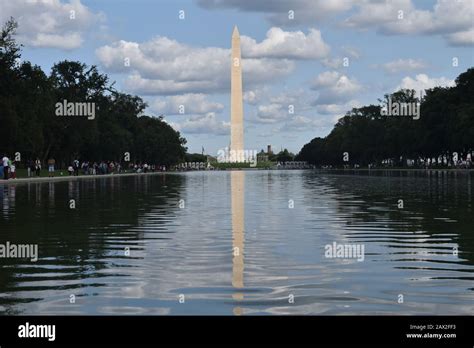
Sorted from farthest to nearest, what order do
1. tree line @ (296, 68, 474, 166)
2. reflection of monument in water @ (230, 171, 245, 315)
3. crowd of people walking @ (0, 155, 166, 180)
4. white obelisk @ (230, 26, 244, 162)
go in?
white obelisk @ (230, 26, 244, 162) < tree line @ (296, 68, 474, 166) < crowd of people walking @ (0, 155, 166, 180) < reflection of monument in water @ (230, 171, 245, 315)

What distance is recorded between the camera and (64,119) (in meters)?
95.8

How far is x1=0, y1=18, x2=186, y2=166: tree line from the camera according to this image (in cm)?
7181

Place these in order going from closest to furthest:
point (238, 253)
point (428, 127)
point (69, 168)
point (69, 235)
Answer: point (238, 253), point (69, 235), point (69, 168), point (428, 127)

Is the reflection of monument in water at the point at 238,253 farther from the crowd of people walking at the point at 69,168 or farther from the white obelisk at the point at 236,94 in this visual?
the white obelisk at the point at 236,94

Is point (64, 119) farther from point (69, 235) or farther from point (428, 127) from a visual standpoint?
point (69, 235)

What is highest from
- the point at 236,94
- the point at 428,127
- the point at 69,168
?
the point at 236,94

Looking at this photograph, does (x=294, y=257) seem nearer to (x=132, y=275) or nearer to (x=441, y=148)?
(x=132, y=275)

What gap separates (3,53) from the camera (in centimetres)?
7062

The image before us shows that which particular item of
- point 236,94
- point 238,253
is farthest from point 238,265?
point 236,94

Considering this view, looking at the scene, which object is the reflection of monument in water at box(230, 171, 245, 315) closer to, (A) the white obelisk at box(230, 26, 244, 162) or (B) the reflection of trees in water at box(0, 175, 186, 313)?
(B) the reflection of trees in water at box(0, 175, 186, 313)

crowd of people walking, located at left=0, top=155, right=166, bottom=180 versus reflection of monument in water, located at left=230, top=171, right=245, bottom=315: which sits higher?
crowd of people walking, located at left=0, top=155, right=166, bottom=180

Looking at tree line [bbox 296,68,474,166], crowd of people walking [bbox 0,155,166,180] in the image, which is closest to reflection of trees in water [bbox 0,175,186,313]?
crowd of people walking [bbox 0,155,166,180]
